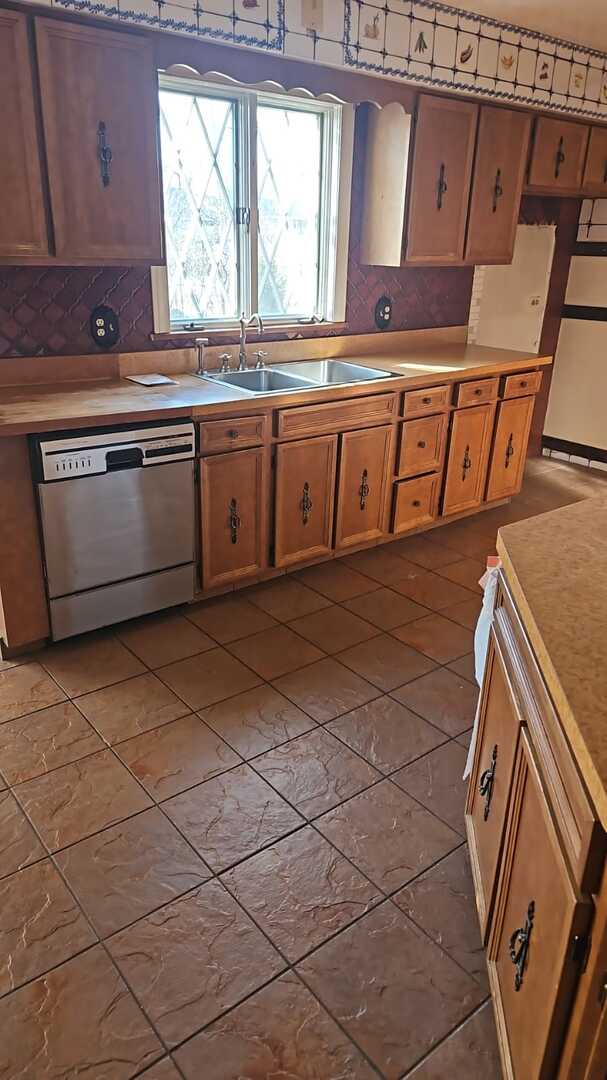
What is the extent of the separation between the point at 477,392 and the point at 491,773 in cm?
276

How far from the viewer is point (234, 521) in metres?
3.21

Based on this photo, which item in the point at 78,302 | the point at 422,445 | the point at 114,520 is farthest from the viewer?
the point at 422,445

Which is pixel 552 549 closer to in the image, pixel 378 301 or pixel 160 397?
pixel 160 397

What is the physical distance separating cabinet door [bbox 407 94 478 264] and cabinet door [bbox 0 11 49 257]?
6.23 ft

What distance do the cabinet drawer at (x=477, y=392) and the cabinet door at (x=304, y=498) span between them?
0.90 metres

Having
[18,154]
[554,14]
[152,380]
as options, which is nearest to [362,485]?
[152,380]

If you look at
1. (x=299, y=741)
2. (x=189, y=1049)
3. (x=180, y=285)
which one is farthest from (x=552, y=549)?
(x=180, y=285)

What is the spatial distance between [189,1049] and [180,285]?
3.00 metres

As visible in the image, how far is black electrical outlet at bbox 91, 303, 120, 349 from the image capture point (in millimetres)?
3197

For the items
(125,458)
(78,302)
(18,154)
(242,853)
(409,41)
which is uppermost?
(409,41)

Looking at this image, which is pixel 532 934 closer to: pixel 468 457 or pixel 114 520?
pixel 114 520

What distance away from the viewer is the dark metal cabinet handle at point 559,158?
4293 mm

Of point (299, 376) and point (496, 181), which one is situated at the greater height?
point (496, 181)

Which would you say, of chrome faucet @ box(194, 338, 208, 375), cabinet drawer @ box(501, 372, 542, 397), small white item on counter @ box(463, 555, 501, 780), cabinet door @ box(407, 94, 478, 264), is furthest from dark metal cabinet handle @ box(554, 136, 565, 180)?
small white item on counter @ box(463, 555, 501, 780)
